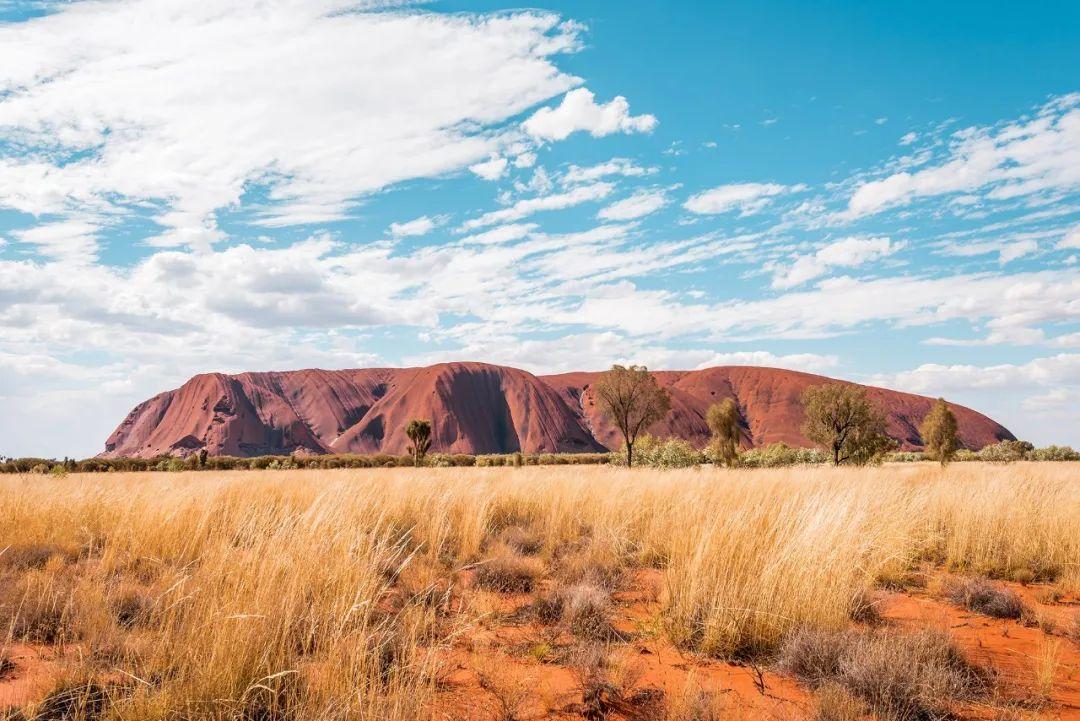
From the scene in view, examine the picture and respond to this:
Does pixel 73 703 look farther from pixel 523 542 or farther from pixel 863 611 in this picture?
pixel 863 611

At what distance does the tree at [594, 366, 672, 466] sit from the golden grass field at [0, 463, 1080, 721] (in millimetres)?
39003

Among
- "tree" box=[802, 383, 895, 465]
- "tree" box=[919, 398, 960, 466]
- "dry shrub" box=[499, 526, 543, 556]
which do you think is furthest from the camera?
"tree" box=[919, 398, 960, 466]

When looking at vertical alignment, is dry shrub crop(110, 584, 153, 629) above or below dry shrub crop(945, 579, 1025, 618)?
above

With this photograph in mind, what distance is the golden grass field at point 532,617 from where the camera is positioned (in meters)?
3.16

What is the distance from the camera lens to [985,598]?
541 cm

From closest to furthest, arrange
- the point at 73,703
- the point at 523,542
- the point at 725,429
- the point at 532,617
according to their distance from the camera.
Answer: the point at 73,703
the point at 532,617
the point at 523,542
the point at 725,429

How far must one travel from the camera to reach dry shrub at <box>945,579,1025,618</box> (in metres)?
5.15

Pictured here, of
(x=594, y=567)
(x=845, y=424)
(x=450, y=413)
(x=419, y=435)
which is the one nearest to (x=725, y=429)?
(x=845, y=424)

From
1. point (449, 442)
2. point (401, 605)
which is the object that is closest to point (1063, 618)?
point (401, 605)

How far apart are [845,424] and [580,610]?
40.1 metres

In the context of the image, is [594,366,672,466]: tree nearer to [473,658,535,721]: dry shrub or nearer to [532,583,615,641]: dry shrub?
[532,583,615,641]: dry shrub

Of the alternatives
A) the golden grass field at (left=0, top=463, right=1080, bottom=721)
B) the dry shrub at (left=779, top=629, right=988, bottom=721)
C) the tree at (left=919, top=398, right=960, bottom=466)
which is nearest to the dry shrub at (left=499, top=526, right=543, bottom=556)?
the golden grass field at (left=0, top=463, right=1080, bottom=721)

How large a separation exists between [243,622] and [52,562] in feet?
12.5

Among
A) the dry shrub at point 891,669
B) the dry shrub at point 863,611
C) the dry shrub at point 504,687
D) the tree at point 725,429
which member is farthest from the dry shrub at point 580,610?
the tree at point 725,429
